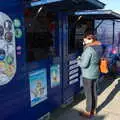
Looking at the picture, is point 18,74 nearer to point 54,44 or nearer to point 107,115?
point 54,44

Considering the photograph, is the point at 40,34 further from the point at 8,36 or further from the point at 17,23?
the point at 8,36

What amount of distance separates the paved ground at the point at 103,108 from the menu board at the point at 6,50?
6.55 feet

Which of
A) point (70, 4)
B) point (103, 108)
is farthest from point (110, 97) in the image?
point (70, 4)

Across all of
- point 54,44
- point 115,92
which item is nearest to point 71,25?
point 54,44

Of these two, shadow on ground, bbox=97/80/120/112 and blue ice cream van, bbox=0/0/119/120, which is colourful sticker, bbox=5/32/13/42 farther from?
shadow on ground, bbox=97/80/120/112

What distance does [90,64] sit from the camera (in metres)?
6.07

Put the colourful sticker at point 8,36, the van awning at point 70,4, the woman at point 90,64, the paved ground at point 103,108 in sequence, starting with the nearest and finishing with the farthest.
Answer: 1. the colourful sticker at point 8,36
2. the van awning at point 70,4
3. the woman at point 90,64
4. the paved ground at point 103,108

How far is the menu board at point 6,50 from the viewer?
4.48 meters

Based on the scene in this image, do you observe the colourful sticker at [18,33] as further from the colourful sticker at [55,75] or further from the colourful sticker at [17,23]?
the colourful sticker at [55,75]

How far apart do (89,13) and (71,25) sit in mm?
507

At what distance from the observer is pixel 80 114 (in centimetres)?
655

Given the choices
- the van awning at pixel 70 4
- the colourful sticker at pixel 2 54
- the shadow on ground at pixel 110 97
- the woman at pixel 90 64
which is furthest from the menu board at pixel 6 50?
the shadow on ground at pixel 110 97

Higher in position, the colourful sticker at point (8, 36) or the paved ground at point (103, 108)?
the colourful sticker at point (8, 36)

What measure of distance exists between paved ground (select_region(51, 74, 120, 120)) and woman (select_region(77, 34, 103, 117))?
13.0 inches
